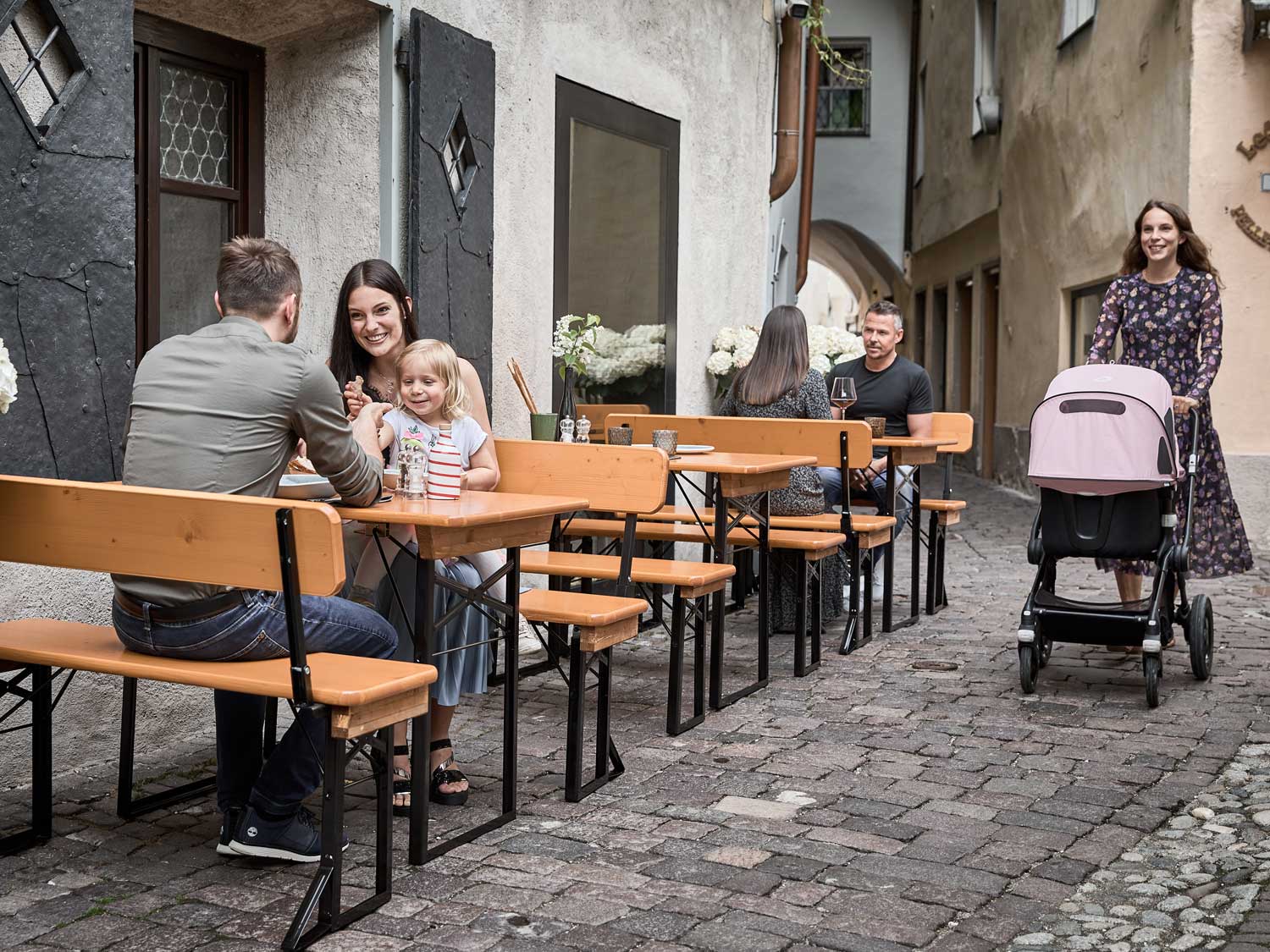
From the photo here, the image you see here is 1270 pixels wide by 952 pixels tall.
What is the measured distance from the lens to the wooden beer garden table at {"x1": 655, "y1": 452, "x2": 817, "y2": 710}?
5676 millimetres

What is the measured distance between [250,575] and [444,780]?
1426 millimetres

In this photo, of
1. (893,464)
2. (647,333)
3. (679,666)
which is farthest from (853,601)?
(647,333)

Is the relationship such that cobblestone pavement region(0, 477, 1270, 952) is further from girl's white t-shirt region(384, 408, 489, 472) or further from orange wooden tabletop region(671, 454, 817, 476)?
girl's white t-shirt region(384, 408, 489, 472)

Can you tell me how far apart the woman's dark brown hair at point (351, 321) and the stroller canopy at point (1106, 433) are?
8.33 ft

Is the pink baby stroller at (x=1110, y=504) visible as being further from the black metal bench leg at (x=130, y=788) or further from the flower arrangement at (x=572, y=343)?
the black metal bench leg at (x=130, y=788)

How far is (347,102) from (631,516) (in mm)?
2263

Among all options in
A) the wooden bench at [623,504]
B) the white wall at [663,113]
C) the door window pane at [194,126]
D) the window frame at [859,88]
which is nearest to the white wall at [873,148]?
the window frame at [859,88]

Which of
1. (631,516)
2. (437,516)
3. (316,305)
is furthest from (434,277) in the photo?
(437,516)

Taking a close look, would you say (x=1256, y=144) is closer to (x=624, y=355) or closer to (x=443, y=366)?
(x=624, y=355)

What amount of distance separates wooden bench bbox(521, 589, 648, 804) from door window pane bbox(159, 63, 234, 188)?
223 centimetres

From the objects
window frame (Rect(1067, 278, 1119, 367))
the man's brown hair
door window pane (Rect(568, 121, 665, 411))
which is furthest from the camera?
window frame (Rect(1067, 278, 1119, 367))

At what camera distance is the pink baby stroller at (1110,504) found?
19.0ft

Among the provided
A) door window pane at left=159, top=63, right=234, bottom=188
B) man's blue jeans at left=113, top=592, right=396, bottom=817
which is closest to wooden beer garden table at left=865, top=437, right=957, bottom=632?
door window pane at left=159, top=63, right=234, bottom=188

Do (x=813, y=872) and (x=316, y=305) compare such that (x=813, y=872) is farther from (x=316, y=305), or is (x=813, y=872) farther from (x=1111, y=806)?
(x=316, y=305)
